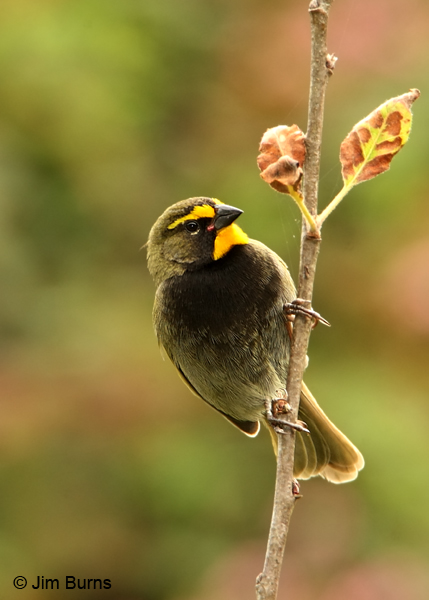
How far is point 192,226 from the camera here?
9.41ft

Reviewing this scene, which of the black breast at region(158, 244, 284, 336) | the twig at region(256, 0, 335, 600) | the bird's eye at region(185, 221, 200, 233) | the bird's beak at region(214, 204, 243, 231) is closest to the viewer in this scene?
the twig at region(256, 0, 335, 600)

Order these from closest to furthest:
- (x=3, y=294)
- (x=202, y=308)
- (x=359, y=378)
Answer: (x=202, y=308) → (x=359, y=378) → (x=3, y=294)

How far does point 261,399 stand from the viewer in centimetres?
280

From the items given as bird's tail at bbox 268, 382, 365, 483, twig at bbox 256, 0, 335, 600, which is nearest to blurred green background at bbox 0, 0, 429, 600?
bird's tail at bbox 268, 382, 365, 483

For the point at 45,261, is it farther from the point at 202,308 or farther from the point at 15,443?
the point at 202,308

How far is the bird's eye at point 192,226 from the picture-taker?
2852 mm

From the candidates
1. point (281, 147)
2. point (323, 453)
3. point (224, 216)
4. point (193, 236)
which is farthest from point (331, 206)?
point (323, 453)

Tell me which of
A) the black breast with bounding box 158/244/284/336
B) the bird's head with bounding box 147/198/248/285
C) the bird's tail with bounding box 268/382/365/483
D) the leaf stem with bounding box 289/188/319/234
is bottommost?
the bird's tail with bounding box 268/382/365/483

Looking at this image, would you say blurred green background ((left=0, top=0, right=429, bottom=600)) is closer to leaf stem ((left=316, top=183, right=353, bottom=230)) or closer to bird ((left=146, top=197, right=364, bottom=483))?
bird ((left=146, top=197, right=364, bottom=483))

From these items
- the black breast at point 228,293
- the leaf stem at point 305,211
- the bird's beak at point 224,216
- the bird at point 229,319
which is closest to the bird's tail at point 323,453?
the bird at point 229,319

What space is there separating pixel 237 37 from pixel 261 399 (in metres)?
3.09

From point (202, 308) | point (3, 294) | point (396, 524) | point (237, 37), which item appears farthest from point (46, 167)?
point (396, 524)

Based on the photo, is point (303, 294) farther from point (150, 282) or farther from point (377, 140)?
point (150, 282)

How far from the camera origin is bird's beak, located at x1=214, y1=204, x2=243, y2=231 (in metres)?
2.73
